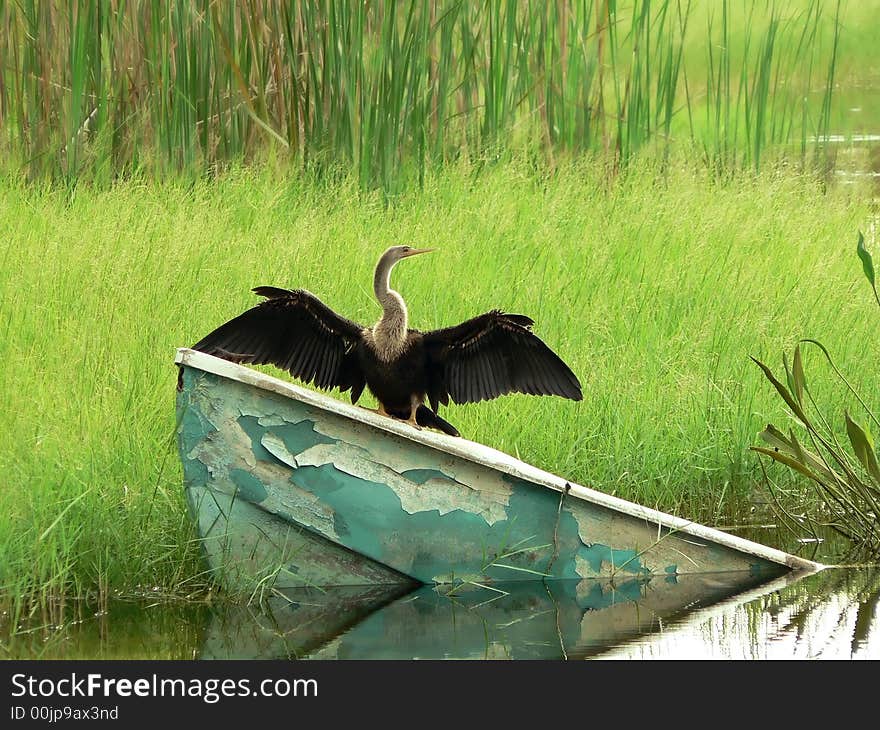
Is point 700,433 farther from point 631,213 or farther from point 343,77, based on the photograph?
point 343,77

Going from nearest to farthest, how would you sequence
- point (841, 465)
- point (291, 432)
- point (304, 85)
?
point (291, 432) < point (841, 465) < point (304, 85)

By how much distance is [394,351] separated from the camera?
4453 millimetres

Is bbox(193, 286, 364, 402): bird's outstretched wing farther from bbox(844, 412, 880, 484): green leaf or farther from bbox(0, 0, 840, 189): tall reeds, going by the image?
bbox(0, 0, 840, 189): tall reeds

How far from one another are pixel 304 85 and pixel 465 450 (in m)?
4.69

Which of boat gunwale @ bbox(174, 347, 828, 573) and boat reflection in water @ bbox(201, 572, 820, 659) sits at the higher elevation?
boat gunwale @ bbox(174, 347, 828, 573)

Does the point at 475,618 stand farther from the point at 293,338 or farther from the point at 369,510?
the point at 293,338

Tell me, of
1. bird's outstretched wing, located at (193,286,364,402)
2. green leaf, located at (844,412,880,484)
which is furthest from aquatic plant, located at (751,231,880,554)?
bird's outstretched wing, located at (193,286,364,402)

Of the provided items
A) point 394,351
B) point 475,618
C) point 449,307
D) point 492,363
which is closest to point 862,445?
point 492,363

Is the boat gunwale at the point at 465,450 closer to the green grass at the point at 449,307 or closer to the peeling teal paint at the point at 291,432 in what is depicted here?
the peeling teal paint at the point at 291,432

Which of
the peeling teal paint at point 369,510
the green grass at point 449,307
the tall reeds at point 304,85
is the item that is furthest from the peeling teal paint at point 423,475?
the tall reeds at point 304,85

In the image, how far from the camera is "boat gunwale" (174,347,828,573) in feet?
14.0

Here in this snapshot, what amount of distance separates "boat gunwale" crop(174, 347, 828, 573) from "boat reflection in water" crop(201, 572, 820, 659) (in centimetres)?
10

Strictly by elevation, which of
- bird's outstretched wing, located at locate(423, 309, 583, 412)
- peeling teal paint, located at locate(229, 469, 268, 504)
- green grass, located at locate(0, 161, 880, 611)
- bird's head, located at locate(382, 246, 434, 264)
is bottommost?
green grass, located at locate(0, 161, 880, 611)
